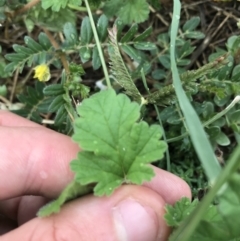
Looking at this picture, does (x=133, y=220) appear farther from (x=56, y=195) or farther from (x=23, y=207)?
(x=23, y=207)

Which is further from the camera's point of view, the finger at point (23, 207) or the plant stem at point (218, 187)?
the finger at point (23, 207)

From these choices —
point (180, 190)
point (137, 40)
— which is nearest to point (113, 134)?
point (180, 190)

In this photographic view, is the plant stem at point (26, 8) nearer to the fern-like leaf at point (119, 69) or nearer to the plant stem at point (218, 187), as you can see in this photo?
the fern-like leaf at point (119, 69)

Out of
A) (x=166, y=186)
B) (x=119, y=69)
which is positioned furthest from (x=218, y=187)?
(x=119, y=69)

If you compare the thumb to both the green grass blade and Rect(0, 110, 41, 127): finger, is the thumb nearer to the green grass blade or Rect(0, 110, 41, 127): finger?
the green grass blade

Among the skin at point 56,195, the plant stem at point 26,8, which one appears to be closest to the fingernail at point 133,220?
the skin at point 56,195

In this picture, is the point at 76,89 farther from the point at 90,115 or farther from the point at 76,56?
the point at 76,56

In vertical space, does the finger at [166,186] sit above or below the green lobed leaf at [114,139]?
below
